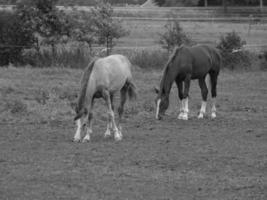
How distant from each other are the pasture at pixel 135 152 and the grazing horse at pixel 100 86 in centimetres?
36

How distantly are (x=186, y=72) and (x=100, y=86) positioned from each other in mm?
4073

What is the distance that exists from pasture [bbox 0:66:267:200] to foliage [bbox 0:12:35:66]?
7828 millimetres

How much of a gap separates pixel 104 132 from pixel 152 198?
6.36m

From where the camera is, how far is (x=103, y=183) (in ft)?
32.1

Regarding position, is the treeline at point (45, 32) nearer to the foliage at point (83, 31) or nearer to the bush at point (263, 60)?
the foliage at point (83, 31)

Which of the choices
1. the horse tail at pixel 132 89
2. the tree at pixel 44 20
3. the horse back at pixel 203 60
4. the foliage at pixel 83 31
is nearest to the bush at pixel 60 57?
the tree at pixel 44 20

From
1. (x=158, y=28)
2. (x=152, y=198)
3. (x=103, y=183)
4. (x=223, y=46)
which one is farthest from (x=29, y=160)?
(x=158, y=28)

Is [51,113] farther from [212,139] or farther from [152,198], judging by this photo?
[152,198]

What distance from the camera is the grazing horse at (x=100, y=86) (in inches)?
534

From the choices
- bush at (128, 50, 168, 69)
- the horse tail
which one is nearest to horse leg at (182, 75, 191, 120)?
the horse tail

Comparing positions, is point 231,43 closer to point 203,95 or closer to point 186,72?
point 203,95

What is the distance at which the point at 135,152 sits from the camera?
1249 cm

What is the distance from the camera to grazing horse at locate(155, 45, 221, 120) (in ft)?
55.0

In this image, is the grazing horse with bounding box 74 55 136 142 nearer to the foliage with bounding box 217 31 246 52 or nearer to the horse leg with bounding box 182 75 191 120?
the horse leg with bounding box 182 75 191 120
